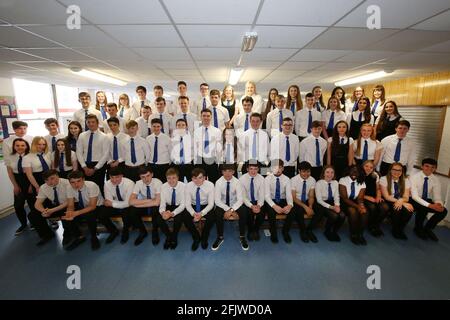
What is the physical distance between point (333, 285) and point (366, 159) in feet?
8.48

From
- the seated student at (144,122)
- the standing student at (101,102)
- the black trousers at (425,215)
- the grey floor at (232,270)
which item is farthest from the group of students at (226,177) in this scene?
the standing student at (101,102)

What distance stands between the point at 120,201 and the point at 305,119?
3976 mm

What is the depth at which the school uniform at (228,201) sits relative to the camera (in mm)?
3821

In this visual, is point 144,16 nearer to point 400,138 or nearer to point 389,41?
point 389,41

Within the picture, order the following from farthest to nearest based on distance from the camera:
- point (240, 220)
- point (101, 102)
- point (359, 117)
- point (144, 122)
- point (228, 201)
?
point (101, 102)
point (144, 122)
point (359, 117)
point (228, 201)
point (240, 220)

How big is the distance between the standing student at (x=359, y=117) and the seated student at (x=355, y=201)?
45.5 inches

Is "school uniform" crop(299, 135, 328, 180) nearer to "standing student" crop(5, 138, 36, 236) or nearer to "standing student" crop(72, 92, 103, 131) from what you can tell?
"standing student" crop(72, 92, 103, 131)

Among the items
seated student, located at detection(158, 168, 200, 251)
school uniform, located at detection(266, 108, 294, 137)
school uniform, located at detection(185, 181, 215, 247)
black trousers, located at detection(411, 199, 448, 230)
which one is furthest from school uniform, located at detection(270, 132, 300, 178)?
black trousers, located at detection(411, 199, 448, 230)

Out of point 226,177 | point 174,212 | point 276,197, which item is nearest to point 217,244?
point 174,212

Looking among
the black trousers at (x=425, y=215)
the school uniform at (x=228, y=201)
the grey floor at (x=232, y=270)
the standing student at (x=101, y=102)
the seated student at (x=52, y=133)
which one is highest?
the standing student at (x=101, y=102)

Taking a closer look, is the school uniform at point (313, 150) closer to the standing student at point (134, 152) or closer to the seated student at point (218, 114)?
the seated student at point (218, 114)

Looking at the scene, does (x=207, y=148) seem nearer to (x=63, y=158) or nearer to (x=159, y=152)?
(x=159, y=152)

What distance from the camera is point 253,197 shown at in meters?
4.03
